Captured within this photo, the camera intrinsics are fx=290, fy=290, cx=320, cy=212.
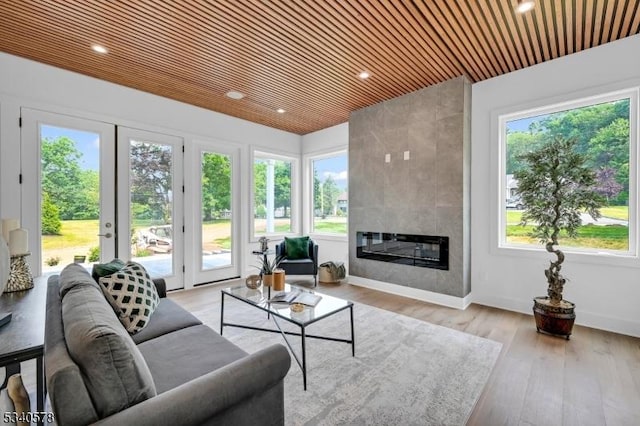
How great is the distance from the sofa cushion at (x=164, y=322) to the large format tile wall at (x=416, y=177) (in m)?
2.99

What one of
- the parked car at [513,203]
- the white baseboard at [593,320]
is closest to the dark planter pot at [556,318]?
the white baseboard at [593,320]

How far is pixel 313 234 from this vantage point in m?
5.99

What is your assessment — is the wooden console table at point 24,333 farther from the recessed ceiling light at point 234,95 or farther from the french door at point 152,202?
the recessed ceiling light at point 234,95

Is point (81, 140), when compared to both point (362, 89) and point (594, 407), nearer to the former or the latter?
point (362, 89)

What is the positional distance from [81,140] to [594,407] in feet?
17.5

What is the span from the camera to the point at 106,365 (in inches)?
37.1

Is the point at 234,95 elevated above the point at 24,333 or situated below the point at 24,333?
above

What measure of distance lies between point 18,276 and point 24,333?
3.04 feet

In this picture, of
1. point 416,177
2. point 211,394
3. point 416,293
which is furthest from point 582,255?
point 211,394

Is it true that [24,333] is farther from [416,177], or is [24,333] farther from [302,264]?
[416,177]

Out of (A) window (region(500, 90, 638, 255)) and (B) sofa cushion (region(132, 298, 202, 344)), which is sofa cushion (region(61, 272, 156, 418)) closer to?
(B) sofa cushion (region(132, 298, 202, 344))

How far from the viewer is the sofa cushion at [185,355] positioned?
4.61 feet

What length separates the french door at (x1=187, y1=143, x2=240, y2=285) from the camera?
180 inches

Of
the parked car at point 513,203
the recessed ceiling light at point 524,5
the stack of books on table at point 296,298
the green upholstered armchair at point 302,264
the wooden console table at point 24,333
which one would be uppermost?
the recessed ceiling light at point 524,5
